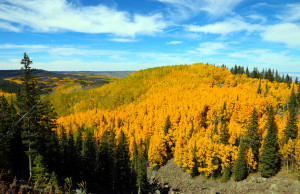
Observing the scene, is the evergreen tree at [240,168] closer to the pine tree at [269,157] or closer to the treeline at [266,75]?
the pine tree at [269,157]

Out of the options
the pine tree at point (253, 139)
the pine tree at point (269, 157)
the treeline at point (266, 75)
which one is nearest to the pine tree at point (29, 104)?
the pine tree at point (269, 157)

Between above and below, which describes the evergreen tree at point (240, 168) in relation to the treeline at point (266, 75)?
below

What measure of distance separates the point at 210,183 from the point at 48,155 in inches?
2054

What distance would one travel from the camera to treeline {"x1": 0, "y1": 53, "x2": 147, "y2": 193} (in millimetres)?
24016

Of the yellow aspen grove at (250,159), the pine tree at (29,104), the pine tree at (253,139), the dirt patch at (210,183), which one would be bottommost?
the dirt patch at (210,183)

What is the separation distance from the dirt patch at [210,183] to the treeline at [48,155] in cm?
1532

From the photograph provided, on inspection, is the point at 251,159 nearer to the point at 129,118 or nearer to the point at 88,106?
the point at 129,118

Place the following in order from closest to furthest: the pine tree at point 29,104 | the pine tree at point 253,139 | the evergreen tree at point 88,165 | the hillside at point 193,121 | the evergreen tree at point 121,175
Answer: the pine tree at point 29,104, the evergreen tree at point 88,165, the evergreen tree at point 121,175, the pine tree at point 253,139, the hillside at point 193,121

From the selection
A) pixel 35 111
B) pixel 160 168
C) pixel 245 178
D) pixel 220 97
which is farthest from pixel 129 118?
pixel 35 111

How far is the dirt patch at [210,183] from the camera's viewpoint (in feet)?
149

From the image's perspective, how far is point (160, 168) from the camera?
78.5 metres

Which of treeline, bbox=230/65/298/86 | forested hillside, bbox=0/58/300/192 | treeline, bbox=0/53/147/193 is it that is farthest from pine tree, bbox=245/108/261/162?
treeline, bbox=230/65/298/86

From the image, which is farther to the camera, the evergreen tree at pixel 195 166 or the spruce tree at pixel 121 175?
the evergreen tree at pixel 195 166

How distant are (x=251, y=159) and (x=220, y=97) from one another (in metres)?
69.3
